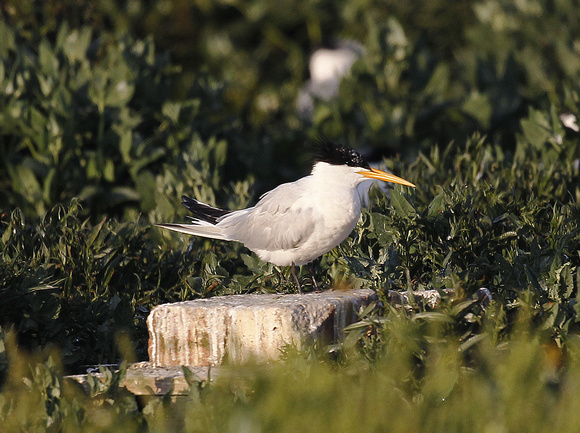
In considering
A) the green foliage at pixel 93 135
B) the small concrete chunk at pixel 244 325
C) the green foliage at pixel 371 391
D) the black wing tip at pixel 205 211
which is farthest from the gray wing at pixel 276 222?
the green foliage at pixel 93 135

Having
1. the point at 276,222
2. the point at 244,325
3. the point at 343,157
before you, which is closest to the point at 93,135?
the point at 276,222

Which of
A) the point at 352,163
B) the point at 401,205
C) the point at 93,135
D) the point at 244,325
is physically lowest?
the point at 244,325

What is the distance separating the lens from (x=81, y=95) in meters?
6.63

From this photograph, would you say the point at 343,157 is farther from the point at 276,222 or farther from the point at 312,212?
the point at 276,222

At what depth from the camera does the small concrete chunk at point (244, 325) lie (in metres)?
3.55

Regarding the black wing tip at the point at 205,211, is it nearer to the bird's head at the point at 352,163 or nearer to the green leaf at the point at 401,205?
the bird's head at the point at 352,163

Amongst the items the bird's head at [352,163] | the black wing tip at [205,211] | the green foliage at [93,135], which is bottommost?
the black wing tip at [205,211]

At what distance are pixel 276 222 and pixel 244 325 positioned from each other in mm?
778

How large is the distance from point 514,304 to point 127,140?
3.73 meters

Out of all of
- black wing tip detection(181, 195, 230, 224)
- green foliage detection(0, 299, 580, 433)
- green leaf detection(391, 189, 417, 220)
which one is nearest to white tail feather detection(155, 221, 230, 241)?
black wing tip detection(181, 195, 230, 224)

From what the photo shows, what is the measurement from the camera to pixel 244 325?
361 cm

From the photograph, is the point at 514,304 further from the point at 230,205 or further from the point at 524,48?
the point at 524,48

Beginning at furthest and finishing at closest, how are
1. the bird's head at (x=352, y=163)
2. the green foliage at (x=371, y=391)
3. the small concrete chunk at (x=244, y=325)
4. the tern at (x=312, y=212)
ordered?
the bird's head at (x=352, y=163) → the tern at (x=312, y=212) → the small concrete chunk at (x=244, y=325) → the green foliage at (x=371, y=391)

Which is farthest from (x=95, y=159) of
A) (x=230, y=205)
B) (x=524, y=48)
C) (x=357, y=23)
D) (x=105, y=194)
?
(x=357, y=23)
